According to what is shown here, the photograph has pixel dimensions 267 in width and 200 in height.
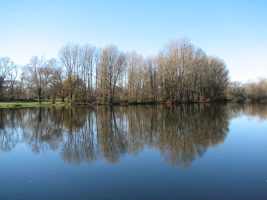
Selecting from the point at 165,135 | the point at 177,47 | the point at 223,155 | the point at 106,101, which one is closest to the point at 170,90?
the point at 177,47

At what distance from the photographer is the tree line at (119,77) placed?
208ft

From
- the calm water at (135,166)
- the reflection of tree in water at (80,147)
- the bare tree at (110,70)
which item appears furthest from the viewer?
the bare tree at (110,70)

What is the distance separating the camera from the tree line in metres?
63.5

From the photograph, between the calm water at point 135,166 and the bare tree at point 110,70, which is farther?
the bare tree at point 110,70

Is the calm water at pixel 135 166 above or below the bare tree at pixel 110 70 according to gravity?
below

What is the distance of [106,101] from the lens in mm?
61719

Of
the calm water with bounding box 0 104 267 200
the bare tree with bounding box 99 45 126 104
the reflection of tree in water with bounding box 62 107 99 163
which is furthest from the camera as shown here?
the bare tree with bounding box 99 45 126 104

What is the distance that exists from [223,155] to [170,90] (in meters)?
55.2

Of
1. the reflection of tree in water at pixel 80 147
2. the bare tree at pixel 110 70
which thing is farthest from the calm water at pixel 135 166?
the bare tree at pixel 110 70

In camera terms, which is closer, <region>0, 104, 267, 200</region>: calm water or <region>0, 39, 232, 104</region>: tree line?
<region>0, 104, 267, 200</region>: calm water

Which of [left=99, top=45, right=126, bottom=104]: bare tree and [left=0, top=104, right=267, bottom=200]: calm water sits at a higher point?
[left=99, top=45, right=126, bottom=104]: bare tree

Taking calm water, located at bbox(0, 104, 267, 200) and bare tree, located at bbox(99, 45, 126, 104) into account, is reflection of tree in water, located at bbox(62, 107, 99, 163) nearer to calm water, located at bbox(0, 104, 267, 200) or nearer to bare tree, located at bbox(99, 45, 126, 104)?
calm water, located at bbox(0, 104, 267, 200)

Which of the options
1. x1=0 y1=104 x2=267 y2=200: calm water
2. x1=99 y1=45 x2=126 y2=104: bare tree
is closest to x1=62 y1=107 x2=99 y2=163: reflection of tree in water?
x1=0 y1=104 x2=267 y2=200: calm water

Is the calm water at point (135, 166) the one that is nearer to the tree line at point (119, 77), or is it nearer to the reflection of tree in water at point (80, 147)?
the reflection of tree in water at point (80, 147)
